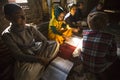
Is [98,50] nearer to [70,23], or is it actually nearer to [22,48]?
[22,48]

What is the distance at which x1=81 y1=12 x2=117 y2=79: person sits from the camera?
176 cm

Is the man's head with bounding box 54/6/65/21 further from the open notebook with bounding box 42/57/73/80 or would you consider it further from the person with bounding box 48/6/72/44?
the open notebook with bounding box 42/57/73/80

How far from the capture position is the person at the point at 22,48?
2.02 meters

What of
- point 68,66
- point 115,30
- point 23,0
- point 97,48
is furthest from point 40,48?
point 23,0

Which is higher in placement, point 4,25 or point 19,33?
point 19,33

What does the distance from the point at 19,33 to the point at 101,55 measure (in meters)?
1.19

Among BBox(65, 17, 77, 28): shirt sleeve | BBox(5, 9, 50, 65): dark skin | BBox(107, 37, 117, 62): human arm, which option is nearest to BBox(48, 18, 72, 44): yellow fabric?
BBox(65, 17, 77, 28): shirt sleeve

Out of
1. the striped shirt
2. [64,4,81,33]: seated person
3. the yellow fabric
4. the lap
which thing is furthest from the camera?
[64,4,81,33]: seated person

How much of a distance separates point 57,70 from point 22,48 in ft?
2.01

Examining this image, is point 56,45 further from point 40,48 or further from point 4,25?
point 4,25

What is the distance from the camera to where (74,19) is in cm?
441

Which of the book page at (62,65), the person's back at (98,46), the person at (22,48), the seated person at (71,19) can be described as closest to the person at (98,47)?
the person's back at (98,46)

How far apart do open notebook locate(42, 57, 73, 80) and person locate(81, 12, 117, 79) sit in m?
0.36

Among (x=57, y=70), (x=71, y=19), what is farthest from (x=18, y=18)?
(x=71, y=19)
